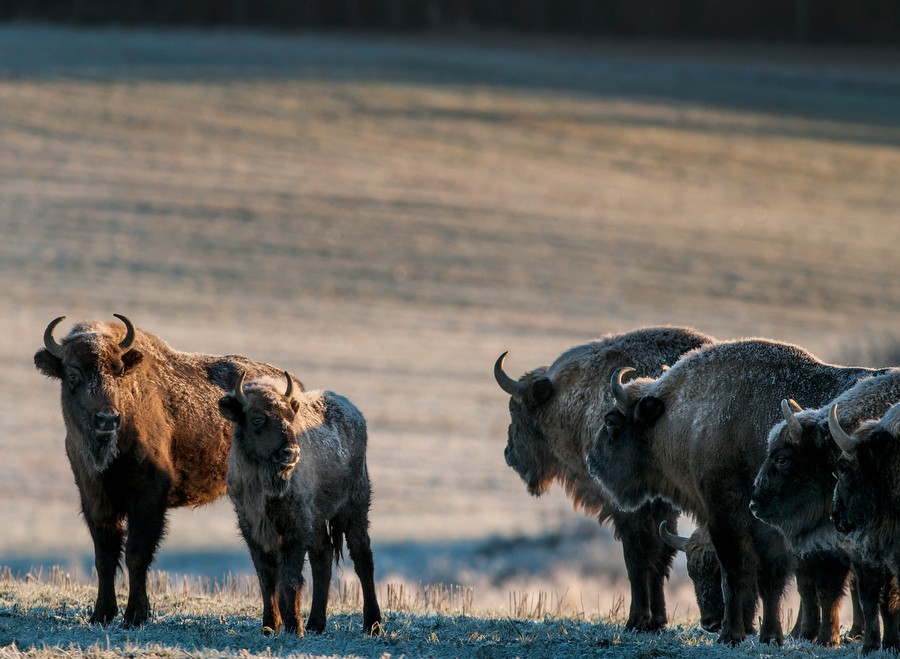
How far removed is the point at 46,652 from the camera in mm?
8078

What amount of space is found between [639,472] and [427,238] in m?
29.7

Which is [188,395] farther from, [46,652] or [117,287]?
[117,287]

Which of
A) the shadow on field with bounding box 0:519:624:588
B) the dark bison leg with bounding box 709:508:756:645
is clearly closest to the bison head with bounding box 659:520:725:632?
the dark bison leg with bounding box 709:508:756:645

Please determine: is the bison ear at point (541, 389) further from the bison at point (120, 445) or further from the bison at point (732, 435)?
the bison at point (120, 445)

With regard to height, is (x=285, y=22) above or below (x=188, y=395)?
above

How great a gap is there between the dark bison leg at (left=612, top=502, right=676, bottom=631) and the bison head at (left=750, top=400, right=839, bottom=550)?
1560 mm

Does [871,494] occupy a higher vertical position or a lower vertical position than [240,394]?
lower

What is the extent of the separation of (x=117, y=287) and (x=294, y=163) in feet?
40.1

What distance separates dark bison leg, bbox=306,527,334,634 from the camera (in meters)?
9.56

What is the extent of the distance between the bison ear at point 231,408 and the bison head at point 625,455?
8.67ft

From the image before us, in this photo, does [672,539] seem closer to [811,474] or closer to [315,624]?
[811,474]

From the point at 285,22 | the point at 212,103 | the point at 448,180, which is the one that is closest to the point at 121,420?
the point at 448,180

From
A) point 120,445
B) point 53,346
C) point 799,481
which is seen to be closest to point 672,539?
point 799,481

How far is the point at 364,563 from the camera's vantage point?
10344mm
